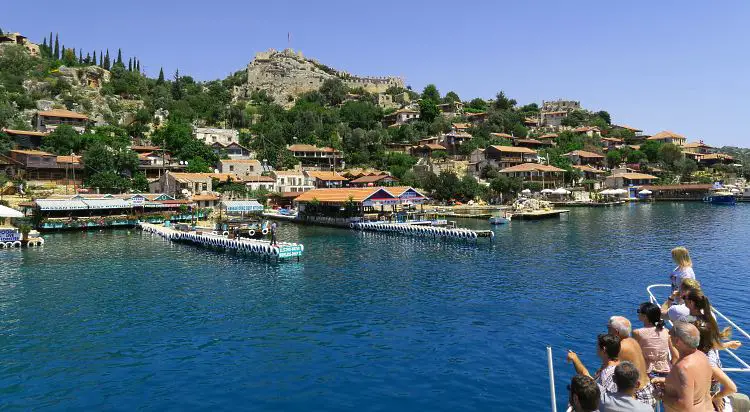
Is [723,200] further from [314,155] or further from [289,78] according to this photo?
[289,78]

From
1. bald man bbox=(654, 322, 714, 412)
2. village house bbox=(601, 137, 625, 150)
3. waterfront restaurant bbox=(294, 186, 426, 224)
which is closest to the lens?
bald man bbox=(654, 322, 714, 412)

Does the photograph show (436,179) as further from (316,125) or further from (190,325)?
(190,325)

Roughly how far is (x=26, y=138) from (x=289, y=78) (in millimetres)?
79855

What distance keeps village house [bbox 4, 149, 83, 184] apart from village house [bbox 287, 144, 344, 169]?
37954 millimetres

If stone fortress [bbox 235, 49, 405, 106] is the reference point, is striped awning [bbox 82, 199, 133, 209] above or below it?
below

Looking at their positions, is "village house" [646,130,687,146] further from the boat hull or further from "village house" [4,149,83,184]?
"village house" [4,149,83,184]

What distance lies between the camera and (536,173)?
9288 cm

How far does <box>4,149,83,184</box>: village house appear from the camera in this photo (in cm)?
6656

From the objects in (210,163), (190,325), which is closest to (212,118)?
(210,163)

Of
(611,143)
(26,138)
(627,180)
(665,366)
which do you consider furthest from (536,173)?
(665,366)

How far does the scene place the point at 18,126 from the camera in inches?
3071

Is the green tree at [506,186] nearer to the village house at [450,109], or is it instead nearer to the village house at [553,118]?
the village house at [450,109]

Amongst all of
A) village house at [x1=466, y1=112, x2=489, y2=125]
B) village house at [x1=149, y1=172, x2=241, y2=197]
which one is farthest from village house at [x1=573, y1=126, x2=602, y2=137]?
village house at [x1=149, y1=172, x2=241, y2=197]

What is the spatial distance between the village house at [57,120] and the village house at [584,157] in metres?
93.5
